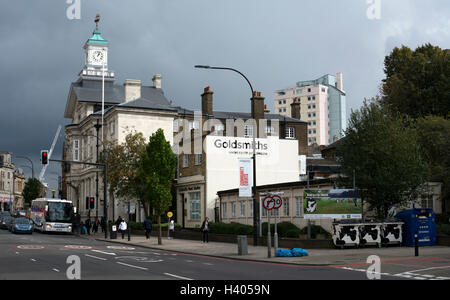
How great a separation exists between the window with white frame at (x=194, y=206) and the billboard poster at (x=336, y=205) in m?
23.1

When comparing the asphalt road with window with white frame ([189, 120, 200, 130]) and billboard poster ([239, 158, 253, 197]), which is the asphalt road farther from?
window with white frame ([189, 120, 200, 130])

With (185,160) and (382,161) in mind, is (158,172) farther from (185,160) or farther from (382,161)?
(185,160)

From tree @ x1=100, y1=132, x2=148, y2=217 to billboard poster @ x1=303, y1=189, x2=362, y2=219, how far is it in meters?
24.9

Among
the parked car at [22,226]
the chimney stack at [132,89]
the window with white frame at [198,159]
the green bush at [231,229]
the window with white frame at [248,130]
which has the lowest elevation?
the parked car at [22,226]

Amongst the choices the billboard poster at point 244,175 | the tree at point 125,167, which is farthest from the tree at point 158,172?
the tree at point 125,167

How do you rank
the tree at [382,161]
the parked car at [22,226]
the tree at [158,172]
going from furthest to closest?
the parked car at [22,226] → the tree at [158,172] → the tree at [382,161]

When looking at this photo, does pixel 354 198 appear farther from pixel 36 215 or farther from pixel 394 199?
pixel 36 215

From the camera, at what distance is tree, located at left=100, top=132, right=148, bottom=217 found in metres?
51.9

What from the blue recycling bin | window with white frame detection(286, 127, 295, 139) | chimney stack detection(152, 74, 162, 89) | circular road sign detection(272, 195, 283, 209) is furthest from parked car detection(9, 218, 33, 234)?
the blue recycling bin

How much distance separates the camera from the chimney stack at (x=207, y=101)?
65.4 m

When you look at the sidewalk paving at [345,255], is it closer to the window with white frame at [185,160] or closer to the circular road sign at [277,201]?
the circular road sign at [277,201]

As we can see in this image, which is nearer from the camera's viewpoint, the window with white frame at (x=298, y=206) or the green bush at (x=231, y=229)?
the window with white frame at (x=298, y=206)
